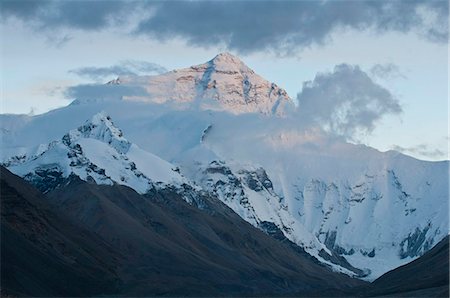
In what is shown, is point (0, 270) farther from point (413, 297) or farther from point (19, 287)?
point (413, 297)

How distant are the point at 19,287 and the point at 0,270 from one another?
365 cm

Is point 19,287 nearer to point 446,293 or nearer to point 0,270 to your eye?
point 0,270

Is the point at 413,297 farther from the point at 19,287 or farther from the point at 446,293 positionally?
the point at 19,287

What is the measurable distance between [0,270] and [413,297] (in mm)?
58747

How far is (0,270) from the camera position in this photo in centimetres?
19762

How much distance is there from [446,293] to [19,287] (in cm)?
5976

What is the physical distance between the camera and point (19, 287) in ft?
647

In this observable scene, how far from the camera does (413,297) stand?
19775 cm

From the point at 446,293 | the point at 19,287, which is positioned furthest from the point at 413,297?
the point at 19,287

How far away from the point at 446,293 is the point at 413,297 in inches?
343

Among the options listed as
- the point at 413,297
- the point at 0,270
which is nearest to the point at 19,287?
the point at 0,270

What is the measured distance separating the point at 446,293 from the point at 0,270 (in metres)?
62.6

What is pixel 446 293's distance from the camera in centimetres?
18988
